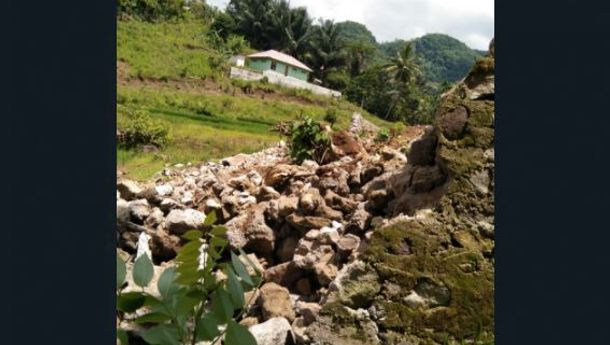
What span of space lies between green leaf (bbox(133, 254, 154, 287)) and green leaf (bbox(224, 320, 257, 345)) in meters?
0.13

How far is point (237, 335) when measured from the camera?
79 centimetres

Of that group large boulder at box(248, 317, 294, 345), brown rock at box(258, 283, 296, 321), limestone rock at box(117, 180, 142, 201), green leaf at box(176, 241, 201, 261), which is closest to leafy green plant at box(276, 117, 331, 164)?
limestone rock at box(117, 180, 142, 201)

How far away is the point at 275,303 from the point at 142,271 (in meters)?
2.60

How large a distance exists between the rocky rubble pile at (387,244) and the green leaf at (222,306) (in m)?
2.19

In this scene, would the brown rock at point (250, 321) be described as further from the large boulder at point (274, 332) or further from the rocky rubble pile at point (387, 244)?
the large boulder at point (274, 332)

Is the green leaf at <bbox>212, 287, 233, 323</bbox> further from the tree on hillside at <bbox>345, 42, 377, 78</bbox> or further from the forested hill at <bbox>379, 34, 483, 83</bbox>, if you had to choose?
the forested hill at <bbox>379, 34, 483, 83</bbox>

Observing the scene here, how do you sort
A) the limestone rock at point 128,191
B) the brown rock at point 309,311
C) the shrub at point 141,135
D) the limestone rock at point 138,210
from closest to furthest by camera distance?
the brown rock at point 309,311
the limestone rock at point 138,210
the limestone rock at point 128,191
the shrub at point 141,135

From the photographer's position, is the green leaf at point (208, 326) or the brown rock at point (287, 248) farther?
the brown rock at point (287, 248)

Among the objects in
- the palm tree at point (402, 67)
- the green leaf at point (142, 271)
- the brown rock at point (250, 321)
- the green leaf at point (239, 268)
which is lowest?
the palm tree at point (402, 67)

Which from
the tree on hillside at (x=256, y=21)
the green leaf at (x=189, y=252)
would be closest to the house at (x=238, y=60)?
the tree on hillside at (x=256, y=21)

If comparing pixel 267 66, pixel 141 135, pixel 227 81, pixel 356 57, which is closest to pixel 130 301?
pixel 141 135

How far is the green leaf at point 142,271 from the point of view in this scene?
0.83 m

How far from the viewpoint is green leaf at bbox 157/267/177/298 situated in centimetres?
84

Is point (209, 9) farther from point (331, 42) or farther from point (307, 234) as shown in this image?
point (307, 234)
